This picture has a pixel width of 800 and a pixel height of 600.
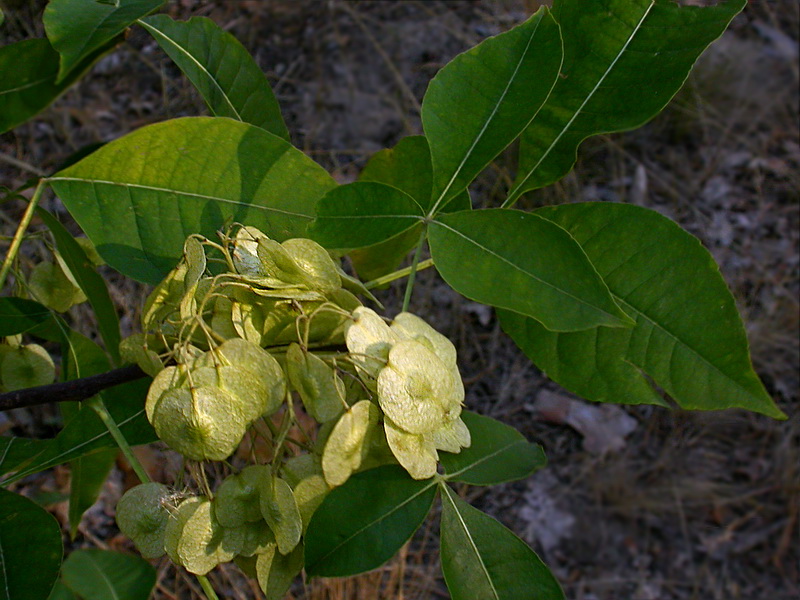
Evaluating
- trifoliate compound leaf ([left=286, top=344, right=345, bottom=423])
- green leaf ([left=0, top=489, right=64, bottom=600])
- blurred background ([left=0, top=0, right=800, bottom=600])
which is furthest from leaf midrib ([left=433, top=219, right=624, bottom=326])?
blurred background ([left=0, top=0, right=800, bottom=600])

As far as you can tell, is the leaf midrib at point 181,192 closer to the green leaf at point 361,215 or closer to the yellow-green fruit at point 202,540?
the green leaf at point 361,215

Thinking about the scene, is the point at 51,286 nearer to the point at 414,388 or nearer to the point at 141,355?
the point at 141,355

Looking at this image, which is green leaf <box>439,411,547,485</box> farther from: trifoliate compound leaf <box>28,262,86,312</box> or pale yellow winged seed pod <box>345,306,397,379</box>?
trifoliate compound leaf <box>28,262,86,312</box>

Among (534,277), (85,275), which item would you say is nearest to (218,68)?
(85,275)

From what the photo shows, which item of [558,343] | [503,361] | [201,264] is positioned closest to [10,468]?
[201,264]

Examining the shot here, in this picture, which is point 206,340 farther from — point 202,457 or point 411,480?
point 411,480

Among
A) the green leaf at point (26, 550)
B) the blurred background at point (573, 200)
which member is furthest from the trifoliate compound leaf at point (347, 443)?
the blurred background at point (573, 200)

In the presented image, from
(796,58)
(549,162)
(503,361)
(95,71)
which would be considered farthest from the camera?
(796,58)
